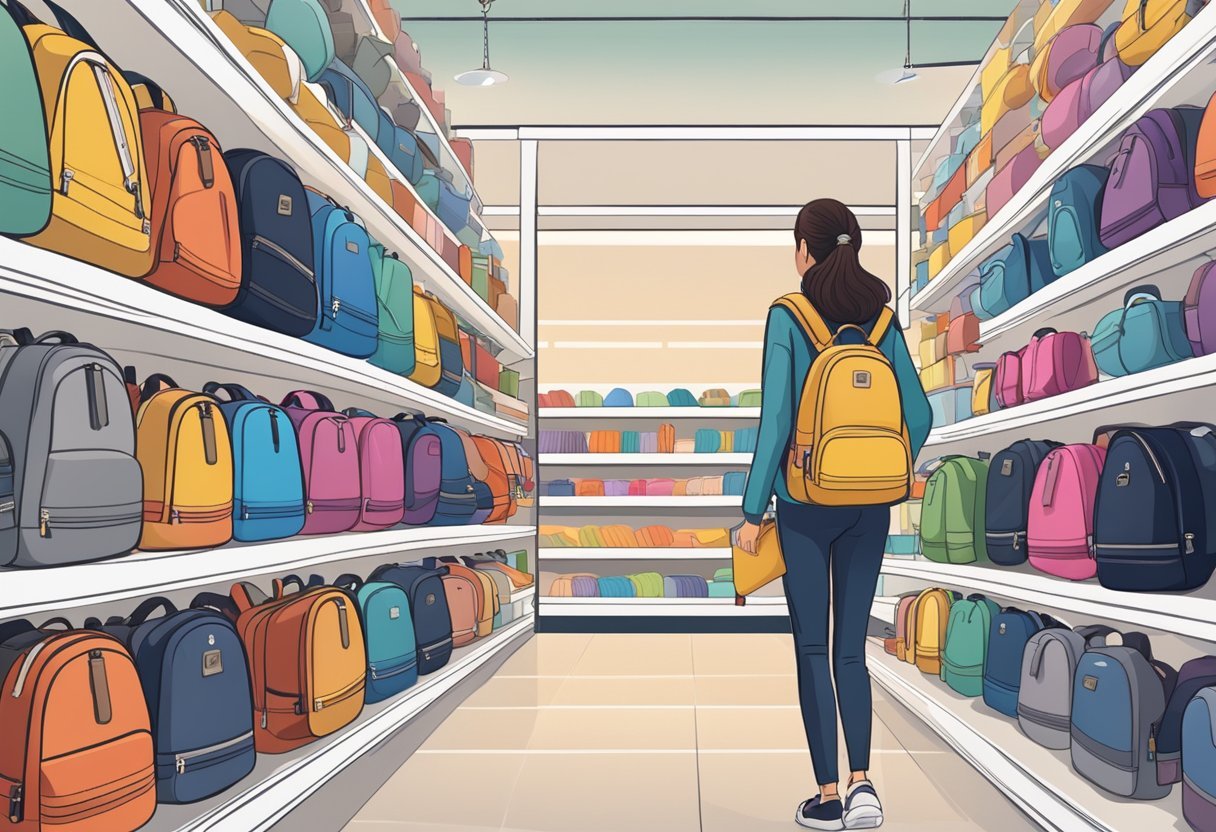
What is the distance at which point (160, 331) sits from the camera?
192cm

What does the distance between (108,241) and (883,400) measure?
1753mm

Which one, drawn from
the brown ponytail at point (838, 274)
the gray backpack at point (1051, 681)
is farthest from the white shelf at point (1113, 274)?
the gray backpack at point (1051, 681)

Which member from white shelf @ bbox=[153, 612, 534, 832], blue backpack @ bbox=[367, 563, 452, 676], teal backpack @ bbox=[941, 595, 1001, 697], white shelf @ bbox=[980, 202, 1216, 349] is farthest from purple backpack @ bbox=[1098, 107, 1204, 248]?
blue backpack @ bbox=[367, 563, 452, 676]

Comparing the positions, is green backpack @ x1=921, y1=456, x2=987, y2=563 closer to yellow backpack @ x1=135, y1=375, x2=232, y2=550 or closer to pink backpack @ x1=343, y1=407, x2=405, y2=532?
pink backpack @ x1=343, y1=407, x2=405, y2=532

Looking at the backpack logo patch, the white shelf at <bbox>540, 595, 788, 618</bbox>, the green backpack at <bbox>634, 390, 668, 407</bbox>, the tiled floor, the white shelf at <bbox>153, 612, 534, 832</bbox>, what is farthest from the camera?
the green backpack at <bbox>634, 390, 668, 407</bbox>

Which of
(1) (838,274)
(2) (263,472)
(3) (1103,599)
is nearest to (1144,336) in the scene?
(3) (1103,599)

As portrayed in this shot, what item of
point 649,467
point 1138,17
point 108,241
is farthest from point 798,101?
point 108,241

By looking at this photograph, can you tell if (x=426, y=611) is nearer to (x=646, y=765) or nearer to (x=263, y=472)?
(x=646, y=765)

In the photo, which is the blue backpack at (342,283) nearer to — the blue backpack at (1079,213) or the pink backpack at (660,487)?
the blue backpack at (1079,213)

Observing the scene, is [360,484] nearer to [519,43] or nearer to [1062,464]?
[1062,464]

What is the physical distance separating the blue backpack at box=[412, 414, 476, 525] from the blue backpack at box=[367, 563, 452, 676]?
0.22 meters

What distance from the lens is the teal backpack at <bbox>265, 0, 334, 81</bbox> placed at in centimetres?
267

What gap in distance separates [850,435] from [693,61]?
621 cm

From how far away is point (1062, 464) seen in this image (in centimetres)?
244
